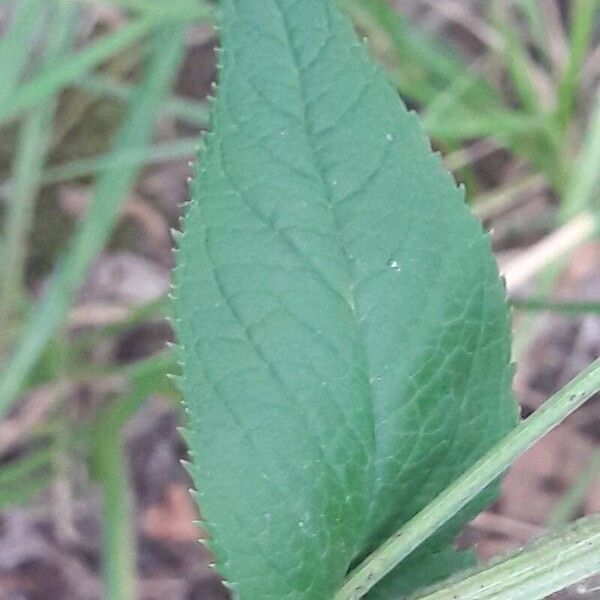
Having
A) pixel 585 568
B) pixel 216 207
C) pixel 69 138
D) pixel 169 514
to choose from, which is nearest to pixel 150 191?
pixel 69 138

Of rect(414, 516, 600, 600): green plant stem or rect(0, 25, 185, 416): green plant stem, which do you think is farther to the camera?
rect(0, 25, 185, 416): green plant stem

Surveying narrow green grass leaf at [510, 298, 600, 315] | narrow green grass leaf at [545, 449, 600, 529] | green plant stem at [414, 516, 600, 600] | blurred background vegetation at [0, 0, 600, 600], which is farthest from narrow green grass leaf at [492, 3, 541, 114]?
green plant stem at [414, 516, 600, 600]

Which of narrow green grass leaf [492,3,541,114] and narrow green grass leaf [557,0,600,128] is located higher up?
narrow green grass leaf [492,3,541,114]

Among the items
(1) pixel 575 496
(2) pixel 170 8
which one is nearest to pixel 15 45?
(2) pixel 170 8

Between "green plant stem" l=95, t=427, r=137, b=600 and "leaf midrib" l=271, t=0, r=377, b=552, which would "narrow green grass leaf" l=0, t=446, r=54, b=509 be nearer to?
"green plant stem" l=95, t=427, r=137, b=600

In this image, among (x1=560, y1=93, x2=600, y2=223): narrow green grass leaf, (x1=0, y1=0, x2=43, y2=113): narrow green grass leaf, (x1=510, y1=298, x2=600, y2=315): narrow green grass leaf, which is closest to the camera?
(x1=510, y1=298, x2=600, y2=315): narrow green grass leaf

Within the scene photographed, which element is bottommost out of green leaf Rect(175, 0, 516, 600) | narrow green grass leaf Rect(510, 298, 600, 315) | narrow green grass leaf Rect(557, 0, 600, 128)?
green leaf Rect(175, 0, 516, 600)

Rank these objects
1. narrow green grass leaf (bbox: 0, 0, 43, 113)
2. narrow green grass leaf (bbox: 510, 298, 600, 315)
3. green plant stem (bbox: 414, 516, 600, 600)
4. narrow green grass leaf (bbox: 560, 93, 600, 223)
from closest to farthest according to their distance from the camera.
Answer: green plant stem (bbox: 414, 516, 600, 600) < narrow green grass leaf (bbox: 510, 298, 600, 315) < narrow green grass leaf (bbox: 0, 0, 43, 113) < narrow green grass leaf (bbox: 560, 93, 600, 223)
